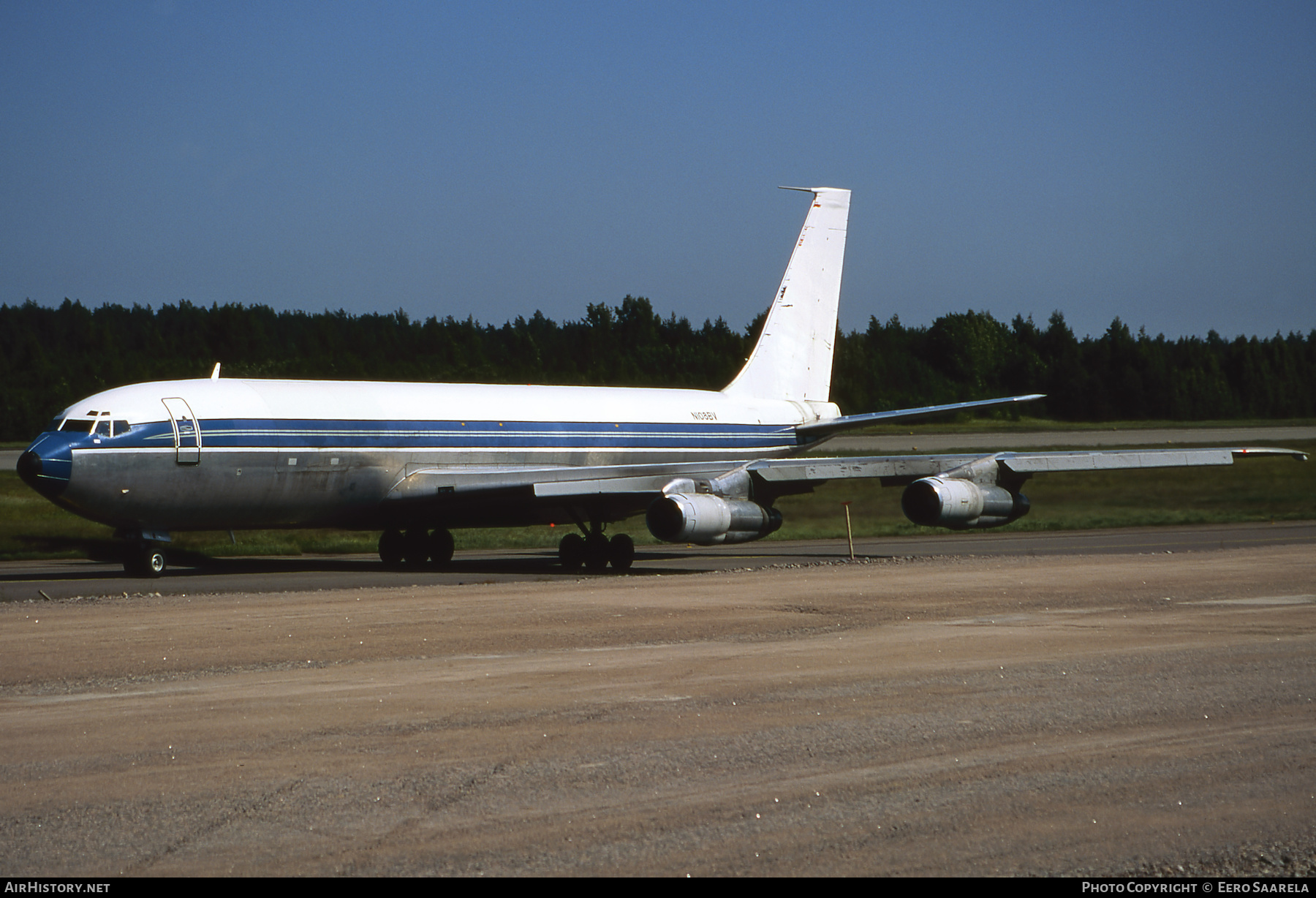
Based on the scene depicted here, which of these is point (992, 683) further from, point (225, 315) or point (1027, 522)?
point (225, 315)

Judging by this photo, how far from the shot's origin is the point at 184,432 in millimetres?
23938

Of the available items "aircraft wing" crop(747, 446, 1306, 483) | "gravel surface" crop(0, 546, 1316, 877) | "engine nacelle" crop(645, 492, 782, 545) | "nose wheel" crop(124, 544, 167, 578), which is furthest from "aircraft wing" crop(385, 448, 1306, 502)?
"gravel surface" crop(0, 546, 1316, 877)

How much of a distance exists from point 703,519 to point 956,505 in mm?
5633

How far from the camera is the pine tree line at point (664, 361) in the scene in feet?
242

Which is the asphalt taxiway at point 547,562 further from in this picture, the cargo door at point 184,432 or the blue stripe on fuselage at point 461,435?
the blue stripe on fuselage at point 461,435

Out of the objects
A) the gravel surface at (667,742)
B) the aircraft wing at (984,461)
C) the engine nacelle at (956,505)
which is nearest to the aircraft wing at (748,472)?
the aircraft wing at (984,461)

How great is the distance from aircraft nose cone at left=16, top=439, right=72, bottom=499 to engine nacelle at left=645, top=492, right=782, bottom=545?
412 inches

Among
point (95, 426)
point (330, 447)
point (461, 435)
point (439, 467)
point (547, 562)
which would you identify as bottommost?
point (547, 562)

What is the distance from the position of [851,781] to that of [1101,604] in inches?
420

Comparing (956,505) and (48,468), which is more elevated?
(48,468)

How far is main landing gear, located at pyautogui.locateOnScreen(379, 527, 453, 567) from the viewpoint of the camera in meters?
28.5

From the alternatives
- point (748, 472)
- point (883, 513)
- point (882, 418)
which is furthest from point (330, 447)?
point (883, 513)

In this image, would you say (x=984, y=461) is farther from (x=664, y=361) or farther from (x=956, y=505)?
(x=664, y=361)

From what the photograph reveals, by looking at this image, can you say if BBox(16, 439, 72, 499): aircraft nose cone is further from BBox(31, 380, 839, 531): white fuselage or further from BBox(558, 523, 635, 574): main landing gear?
BBox(558, 523, 635, 574): main landing gear
